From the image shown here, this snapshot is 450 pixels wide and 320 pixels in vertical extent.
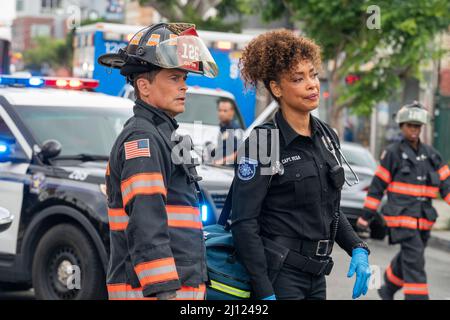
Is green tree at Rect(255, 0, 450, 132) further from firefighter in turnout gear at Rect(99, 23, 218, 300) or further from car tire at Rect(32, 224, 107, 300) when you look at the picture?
firefighter in turnout gear at Rect(99, 23, 218, 300)

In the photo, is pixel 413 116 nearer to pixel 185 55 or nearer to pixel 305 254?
pixel 305 254

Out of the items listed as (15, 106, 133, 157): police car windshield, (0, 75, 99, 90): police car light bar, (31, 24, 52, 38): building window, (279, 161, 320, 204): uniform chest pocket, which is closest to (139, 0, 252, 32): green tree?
(0, 75, 99, 90): police car light bar

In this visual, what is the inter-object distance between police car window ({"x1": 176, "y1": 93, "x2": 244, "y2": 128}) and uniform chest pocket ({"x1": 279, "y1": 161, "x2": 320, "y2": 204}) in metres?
8.21

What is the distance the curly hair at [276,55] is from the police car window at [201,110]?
26.0ft

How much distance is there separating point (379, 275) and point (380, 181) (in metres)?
1.33

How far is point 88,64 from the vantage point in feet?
49.7

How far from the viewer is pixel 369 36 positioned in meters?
19.8

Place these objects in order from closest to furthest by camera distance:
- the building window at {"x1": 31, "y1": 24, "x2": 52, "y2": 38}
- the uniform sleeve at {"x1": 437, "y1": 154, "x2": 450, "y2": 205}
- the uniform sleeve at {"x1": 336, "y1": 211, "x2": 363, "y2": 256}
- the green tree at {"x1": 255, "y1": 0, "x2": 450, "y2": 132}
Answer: the uniform sleeve at {"x1": 336, "y1": 211, "x2": 363, "y2": 256}, the uniform sleeve at {"x1": 437, "y1": 154, "x2": 450, "y2": 205}, the green tree at {"x1": 255, "y1": 0, "x2": 450, "y2": 132}, the building window at {"x1": 31, "y1": 24, "x2": 52, "y2": 38}

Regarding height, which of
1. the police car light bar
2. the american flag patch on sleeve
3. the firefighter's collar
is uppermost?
the firefighter's collar

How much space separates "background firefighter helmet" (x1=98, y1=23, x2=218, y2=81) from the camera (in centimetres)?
415

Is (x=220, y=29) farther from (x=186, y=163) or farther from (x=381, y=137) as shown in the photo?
(x=186, y=163)

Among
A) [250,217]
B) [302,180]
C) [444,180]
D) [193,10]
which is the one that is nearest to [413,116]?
[444,180]

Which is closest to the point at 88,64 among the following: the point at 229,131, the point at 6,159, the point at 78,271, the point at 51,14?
the point at 229,131

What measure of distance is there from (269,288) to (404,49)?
15.8 meters
